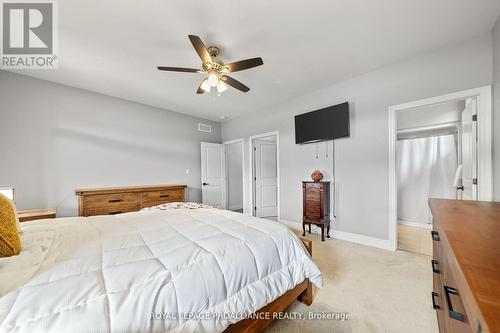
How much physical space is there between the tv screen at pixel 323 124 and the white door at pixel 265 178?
1.37 metres

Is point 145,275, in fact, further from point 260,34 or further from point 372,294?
point 260,34

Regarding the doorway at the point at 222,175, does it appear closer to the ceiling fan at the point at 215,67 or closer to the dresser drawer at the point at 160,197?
the dresser drawer at the point at 160,197

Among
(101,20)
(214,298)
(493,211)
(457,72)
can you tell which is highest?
(101,20)

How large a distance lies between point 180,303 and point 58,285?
0.49 metres

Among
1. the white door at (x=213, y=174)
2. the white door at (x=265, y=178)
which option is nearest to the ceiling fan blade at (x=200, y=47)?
the white door at (x=265, y=178)

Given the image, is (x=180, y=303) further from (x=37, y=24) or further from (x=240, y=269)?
(x=37, y=24)

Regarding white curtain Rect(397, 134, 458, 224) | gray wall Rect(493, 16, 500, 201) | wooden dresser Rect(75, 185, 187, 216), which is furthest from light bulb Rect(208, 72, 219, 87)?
white curtain Rect(397, 134, 458, 224)

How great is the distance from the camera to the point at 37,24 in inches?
74.5

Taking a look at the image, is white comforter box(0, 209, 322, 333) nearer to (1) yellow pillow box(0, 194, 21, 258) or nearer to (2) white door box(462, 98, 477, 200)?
(1) yellow pillow box(0, 194, 21, 258)

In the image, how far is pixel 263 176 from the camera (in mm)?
4945

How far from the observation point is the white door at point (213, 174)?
16.1 feet

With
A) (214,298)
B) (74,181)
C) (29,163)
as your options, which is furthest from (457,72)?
(29,163)

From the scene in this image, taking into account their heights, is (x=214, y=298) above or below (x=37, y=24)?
below

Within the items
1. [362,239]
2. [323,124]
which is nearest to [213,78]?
[323,124]
